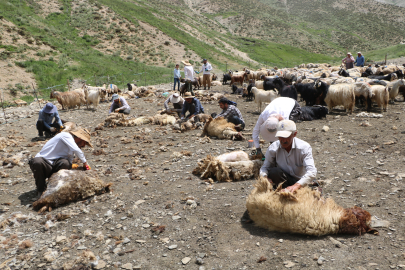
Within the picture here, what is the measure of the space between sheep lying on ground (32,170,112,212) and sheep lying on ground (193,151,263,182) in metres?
2.11

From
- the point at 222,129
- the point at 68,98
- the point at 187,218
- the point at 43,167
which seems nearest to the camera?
the point at 187,218

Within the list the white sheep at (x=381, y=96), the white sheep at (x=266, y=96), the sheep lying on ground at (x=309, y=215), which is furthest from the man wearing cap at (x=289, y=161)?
the white sheep at (x=381, y=96)

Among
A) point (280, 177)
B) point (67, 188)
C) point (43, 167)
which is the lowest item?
point (67, 188)

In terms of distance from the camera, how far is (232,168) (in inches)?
229

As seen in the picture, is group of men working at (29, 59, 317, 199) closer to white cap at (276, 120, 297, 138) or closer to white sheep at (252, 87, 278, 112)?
white cap at (276, 120, 297, 138)

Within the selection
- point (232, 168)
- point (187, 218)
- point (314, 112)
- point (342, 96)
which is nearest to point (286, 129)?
point (232, 168)

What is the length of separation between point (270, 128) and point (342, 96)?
7.25m

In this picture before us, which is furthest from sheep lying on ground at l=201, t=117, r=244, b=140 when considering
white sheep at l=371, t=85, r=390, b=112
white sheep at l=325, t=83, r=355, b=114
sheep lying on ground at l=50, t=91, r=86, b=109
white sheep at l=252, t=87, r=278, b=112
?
sheep lying on ground at l=50, t=91, r=86, b=109

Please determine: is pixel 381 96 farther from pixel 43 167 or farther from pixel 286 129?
pixel 43 167

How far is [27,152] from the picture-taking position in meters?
8.58

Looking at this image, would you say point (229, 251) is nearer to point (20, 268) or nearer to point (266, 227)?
point (266, 227)

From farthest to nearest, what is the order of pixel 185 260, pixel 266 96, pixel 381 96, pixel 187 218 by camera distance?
1. pixel 266 96
2. pixel 381 96
3. pixel 187 218
4. pixel 185 260

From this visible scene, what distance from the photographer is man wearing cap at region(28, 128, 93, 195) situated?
5633 millimetres

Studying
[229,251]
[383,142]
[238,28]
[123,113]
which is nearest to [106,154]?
[123,113]
